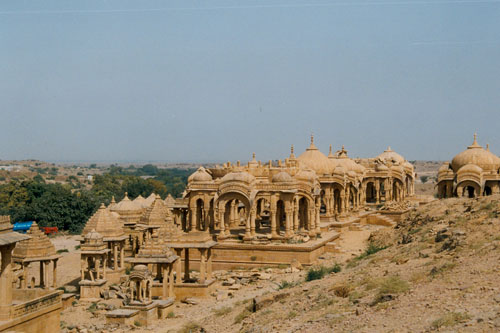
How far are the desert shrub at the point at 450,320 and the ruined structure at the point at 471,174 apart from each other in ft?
82.2

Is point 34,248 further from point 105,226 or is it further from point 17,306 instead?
point 17,306

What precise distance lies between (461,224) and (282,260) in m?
9.50

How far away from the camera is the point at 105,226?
26141mm

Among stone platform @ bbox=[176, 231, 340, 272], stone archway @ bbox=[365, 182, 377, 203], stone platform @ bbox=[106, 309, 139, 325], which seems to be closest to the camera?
stone platform @ bbox=[106, 309, 139, 325]

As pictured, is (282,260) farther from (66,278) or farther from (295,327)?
(295,327)

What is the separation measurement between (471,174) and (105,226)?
20955 mm

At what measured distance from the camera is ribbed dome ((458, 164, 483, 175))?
117 ft

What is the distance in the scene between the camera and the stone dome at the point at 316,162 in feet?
123

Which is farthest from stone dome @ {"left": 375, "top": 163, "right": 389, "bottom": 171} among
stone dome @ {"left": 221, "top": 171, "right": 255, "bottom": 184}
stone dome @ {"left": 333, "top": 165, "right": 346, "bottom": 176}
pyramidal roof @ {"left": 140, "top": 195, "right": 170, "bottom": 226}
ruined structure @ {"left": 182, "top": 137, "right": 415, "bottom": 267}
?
pyramidal roof @ {"left": 140, "top": 195, "right": 170, "bottom": 226}

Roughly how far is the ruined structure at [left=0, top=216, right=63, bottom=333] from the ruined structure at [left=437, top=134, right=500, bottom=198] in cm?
2626

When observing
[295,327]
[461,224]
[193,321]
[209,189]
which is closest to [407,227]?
[461,224]

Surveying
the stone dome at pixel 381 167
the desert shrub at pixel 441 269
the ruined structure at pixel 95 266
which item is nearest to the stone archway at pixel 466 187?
the stone dome at pixel 381 167

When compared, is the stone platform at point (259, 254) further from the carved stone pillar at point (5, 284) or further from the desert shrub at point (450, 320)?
the desert shrub at point (450, 320)

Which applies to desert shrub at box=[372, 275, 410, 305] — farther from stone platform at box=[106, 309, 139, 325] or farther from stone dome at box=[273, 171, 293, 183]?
stone dome at box=[273, 171, 293, 183]
